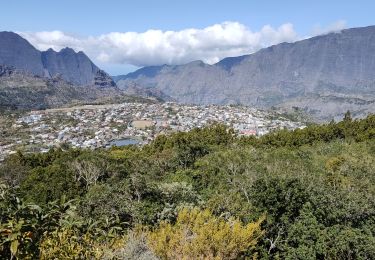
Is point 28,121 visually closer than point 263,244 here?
No

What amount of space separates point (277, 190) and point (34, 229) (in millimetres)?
15596

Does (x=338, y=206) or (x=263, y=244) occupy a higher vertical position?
(x=338, y=206)

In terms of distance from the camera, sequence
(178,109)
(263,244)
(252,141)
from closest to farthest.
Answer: (263,244)
(252,141)
(178,109)

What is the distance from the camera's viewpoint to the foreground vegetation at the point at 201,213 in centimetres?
1066

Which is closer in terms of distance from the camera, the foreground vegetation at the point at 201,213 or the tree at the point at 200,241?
the foreground vegetation at the point at 201,213

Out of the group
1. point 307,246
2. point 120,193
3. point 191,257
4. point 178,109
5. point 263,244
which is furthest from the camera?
point 178,109

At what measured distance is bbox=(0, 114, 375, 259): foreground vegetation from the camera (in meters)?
10.7

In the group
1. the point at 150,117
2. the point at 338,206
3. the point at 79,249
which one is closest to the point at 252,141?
the point at 338,206

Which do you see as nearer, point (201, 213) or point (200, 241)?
point (200, 241)

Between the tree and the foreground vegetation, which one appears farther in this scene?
the tree

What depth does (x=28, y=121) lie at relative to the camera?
16162cm

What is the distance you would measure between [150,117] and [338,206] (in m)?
152

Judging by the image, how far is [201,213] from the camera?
748 inches

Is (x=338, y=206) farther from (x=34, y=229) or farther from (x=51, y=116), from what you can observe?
(x=51, y=116)
